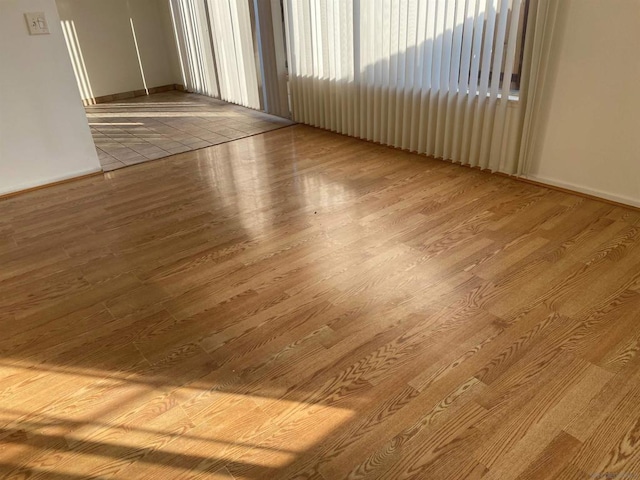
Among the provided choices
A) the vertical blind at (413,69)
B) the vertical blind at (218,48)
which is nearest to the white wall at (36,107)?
the vertical blind at (413,69)

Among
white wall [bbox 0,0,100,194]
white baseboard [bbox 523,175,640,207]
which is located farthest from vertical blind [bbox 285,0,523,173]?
white wall [bbox 0,0,100,194]

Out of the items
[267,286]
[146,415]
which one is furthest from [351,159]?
[146,415]

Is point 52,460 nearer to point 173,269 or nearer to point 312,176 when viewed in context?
point 173,269

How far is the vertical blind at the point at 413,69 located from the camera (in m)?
2.93

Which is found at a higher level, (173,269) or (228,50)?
(228,50)

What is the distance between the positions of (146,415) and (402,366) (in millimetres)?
866

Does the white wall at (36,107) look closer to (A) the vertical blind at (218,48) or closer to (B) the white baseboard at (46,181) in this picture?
(B) the white baseboard at (46,181)

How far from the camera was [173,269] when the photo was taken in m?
2.28

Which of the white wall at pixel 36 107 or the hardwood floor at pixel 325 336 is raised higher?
the white wall at pixel 36 107

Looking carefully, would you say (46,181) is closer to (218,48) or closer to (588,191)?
(218,48)

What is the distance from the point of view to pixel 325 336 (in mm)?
1776

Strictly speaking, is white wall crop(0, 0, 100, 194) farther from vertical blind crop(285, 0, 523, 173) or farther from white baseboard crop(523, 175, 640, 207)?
white baseboard crop(523, 175, 640, 207)

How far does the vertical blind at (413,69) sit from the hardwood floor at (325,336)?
539mm

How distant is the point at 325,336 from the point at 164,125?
394cm
